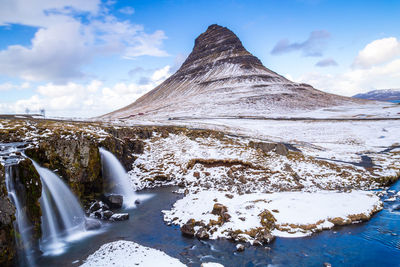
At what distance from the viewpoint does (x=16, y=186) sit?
1316 cm

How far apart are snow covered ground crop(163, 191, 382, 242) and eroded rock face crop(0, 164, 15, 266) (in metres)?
8.79

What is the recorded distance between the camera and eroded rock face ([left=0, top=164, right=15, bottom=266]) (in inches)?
437

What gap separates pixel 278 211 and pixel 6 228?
15.6m

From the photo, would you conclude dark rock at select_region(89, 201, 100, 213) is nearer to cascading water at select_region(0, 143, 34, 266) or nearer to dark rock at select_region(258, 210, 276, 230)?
cascading water at select_region(0, 143, 34, 266)

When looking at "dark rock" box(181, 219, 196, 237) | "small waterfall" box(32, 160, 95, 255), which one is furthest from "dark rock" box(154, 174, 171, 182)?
"dark rock" box(181, 219, 196, 237)

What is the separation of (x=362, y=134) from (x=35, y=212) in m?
66.1

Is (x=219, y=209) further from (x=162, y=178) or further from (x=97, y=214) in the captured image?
(x=162, y=178)

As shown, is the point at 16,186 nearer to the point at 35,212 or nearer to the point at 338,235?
the point at 35,212

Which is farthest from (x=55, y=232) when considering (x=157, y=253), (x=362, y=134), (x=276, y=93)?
(x=276, y=93)

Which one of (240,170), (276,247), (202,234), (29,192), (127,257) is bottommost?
(276,247)

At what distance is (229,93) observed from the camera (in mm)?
135500

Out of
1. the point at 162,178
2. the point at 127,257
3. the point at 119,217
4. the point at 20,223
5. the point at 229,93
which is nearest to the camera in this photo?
the point at 127,257

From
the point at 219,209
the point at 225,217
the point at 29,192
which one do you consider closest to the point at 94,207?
the point at 29,192

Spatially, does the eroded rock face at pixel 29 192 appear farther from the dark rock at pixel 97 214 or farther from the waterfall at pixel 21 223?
the dark rock at pixel 97 214
